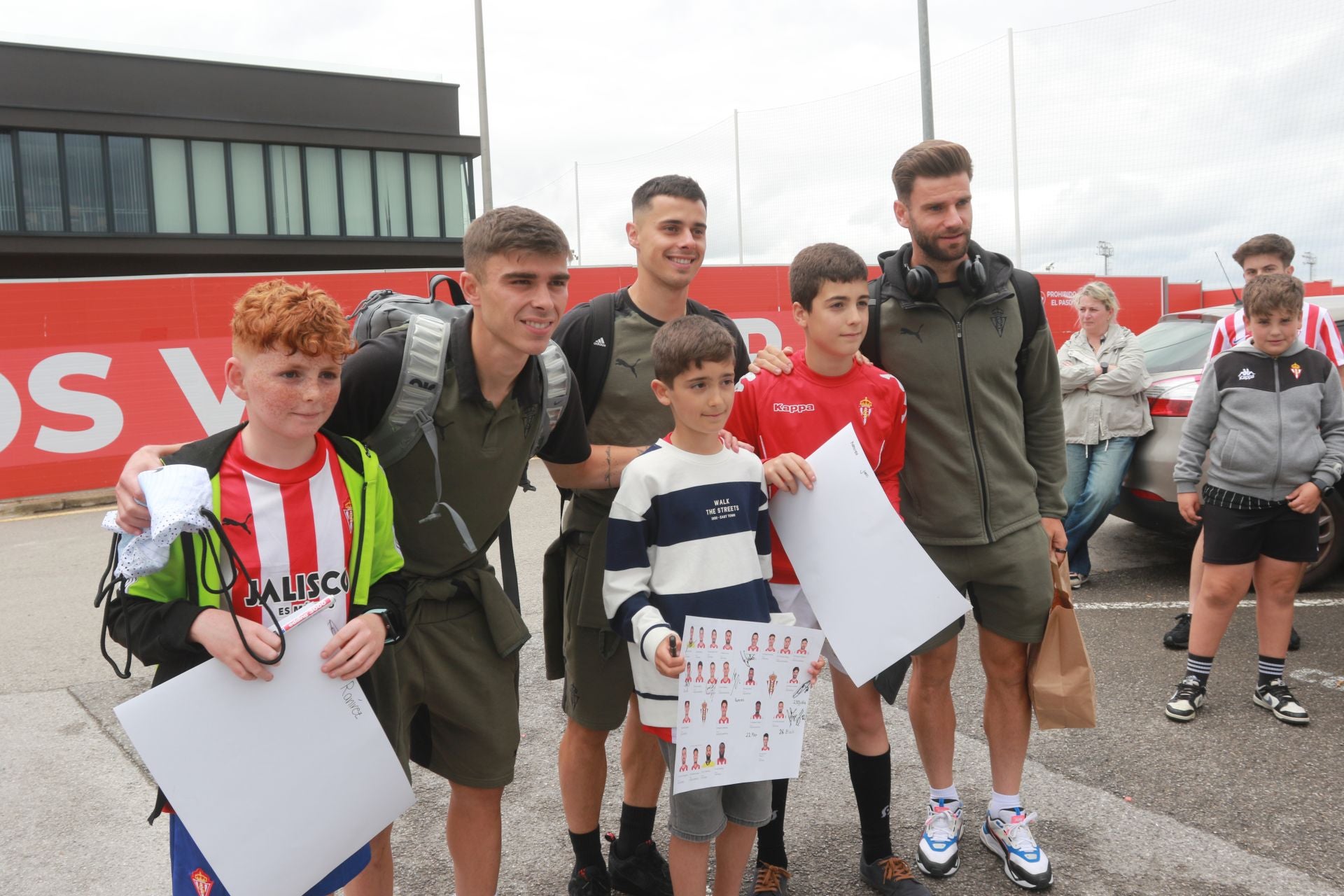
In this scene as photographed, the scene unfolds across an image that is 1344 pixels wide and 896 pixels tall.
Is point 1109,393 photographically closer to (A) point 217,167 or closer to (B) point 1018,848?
(B) point 1018,848

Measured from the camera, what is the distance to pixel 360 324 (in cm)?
247

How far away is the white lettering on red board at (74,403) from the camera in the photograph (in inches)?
434

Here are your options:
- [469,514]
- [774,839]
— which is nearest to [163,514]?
[469,514]

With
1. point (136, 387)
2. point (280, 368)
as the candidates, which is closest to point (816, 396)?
point (280, 368)

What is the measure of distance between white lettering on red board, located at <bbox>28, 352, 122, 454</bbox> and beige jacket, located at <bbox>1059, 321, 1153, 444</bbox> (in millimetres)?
10801

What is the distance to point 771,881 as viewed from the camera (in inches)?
111

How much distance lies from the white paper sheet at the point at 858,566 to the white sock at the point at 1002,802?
79 centimetres

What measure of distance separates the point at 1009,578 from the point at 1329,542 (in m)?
3.92

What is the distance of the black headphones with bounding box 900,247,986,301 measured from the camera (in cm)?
291

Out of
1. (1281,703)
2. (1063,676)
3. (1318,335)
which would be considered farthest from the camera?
(1318,335)

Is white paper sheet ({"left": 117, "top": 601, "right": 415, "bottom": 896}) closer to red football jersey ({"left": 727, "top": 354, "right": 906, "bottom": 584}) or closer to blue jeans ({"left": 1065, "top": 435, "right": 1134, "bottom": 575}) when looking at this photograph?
red football jersey ({"left": 727, "top": 354, "right": 906, "bottom": 584})

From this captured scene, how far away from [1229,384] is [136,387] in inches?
463

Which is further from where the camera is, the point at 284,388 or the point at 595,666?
the point at 595,666

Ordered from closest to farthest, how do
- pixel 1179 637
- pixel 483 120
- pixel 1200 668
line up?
1. pixel 1200 668
2. pixel 1179 637
3. pixel 483 120
